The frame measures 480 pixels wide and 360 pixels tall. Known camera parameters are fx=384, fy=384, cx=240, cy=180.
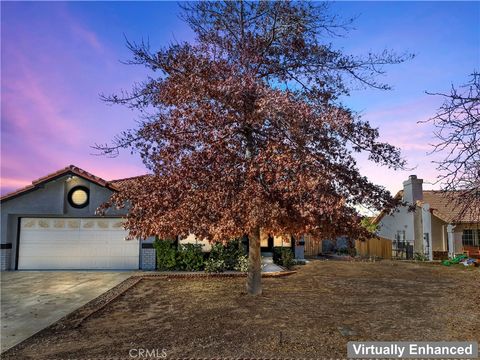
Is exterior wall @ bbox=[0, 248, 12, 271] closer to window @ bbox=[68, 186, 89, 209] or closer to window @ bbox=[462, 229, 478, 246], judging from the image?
window @ bbox=[68, 186, 89, 209]

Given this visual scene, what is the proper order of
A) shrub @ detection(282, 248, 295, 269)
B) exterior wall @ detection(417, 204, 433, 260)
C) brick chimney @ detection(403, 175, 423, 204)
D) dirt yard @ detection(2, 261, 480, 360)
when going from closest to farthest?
dirt yard @ detection(2, 261, 480, 360) → shrub @ detection(282, 248, 295, 269) → exterior wall @ detection(417, 204, 433, 260) → brick chimney @ detection(403, 175, 423, 204)

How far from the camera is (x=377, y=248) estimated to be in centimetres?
2616

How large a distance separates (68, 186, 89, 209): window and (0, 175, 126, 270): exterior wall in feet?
0.49

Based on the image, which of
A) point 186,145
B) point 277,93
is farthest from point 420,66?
point 186,145

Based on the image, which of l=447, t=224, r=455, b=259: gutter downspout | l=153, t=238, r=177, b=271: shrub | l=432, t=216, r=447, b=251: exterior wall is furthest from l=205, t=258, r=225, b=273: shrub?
l=432, t=216, r=447, b=251: exterior wall

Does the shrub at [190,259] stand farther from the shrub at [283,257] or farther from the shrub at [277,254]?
the shrub at [277,254]

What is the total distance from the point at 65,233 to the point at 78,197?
163 cm

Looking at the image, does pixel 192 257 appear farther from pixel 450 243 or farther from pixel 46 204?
pixel 450 243

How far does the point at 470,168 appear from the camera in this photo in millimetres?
5770

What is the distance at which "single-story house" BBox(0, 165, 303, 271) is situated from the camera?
1591cm

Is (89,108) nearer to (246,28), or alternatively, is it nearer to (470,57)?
(246,28)

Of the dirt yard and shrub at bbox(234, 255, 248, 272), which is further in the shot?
shrub at bbox(234, 255, 248, 272)

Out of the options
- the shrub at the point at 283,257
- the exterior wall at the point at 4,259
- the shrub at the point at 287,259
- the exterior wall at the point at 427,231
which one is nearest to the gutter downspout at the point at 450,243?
the exterior wall at the point at 427,231

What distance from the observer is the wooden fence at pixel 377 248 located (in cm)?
2465
